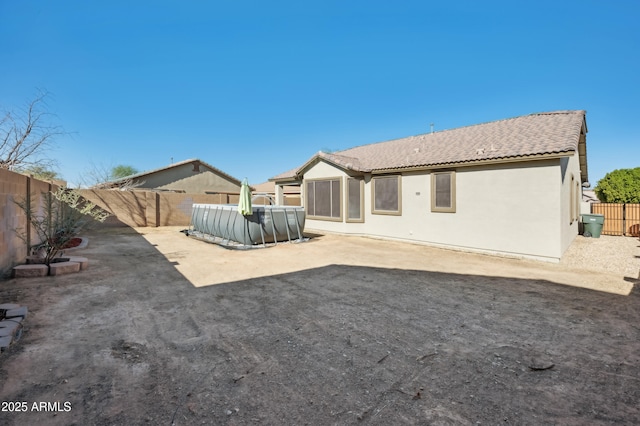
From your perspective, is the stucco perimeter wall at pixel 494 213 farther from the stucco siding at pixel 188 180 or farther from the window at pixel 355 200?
the stucco siding at pixel 188 180

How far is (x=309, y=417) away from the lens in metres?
2.06

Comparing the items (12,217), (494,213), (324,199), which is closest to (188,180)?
(324,199)

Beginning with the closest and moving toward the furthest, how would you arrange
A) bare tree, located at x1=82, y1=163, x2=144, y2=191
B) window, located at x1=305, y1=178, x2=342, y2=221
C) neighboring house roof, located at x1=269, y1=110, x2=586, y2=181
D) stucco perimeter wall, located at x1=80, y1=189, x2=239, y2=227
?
neighboring house roof, located at x1=269, y1=110, x2=586, y2=181 → window, located at x1=305, y1=178, x2=342, y2=221 → stucco perimeter wall, located at x1=80, y1=189, x2=239, y2=227 → bare tree, located at x1=82, y1=163, x2=144, y2=191

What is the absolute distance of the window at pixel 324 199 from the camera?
1377cm

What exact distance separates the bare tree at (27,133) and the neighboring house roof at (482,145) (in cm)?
1046

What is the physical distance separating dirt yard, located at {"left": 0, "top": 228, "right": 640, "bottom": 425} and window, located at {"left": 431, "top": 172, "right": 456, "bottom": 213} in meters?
4.26

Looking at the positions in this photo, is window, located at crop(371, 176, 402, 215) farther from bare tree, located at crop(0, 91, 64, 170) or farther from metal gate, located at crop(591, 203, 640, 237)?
bare tree, located at crop(0, 91, 64, 170)

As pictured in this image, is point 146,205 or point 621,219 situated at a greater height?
point 146,205

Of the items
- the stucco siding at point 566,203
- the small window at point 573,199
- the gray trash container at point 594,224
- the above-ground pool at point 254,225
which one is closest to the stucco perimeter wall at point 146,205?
the above-ground pool at point 254,225

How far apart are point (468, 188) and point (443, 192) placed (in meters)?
0.86

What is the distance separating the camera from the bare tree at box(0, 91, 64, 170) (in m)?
10.4

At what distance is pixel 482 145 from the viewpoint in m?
10.4

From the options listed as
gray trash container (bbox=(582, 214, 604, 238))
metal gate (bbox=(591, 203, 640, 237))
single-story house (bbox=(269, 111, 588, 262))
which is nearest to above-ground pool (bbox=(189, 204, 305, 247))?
single-story house (bbox=(269, 111, 588, 262))

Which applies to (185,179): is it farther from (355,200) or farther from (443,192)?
(443,192)
